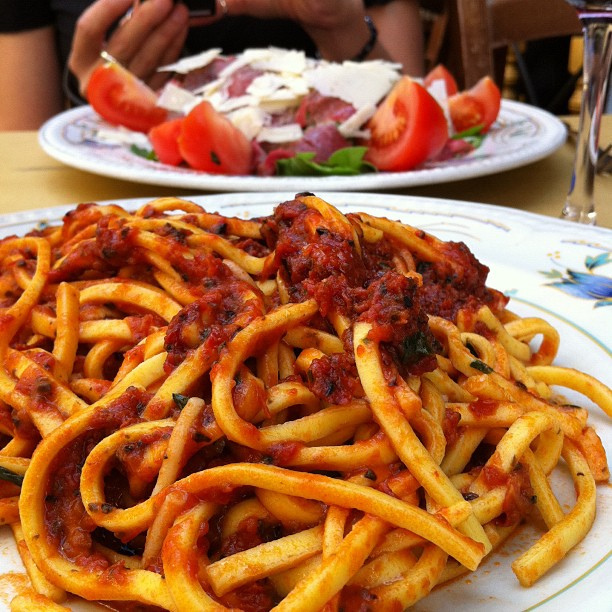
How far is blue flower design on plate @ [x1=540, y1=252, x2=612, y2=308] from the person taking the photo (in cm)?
188

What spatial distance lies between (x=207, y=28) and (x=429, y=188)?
283cm

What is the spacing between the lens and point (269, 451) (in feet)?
3.83

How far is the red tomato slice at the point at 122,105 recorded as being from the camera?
363 cm

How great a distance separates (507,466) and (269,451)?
40cm

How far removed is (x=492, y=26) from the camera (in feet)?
16.4

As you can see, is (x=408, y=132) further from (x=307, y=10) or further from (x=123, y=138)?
(x=307, y=10)

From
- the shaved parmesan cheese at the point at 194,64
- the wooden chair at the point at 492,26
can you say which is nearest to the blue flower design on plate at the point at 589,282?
the shaved parmesan cheese at the point at 194,64

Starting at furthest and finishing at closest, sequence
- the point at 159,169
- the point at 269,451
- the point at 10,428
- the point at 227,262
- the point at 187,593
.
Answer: the point at 159,169 → the point at 227,262 → the point at 10,428 → the point at 269,451 → the point at 187,593

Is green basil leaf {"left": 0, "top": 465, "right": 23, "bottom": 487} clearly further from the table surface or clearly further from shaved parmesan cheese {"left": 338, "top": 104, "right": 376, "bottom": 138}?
shaved parmesan cheese {"left": 338, "top": 104, "right": 376, "bottom": 138}

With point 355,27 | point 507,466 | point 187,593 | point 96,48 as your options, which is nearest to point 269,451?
point 187,593

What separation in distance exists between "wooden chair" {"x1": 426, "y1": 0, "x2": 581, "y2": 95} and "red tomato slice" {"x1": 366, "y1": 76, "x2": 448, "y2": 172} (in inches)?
70.1

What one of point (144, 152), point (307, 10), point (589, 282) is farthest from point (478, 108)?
point (307, 10)

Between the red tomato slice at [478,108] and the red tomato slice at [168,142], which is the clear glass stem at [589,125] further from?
the red tomato slice at [168,142]

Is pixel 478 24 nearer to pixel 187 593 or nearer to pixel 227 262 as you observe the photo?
pixel 227 262
